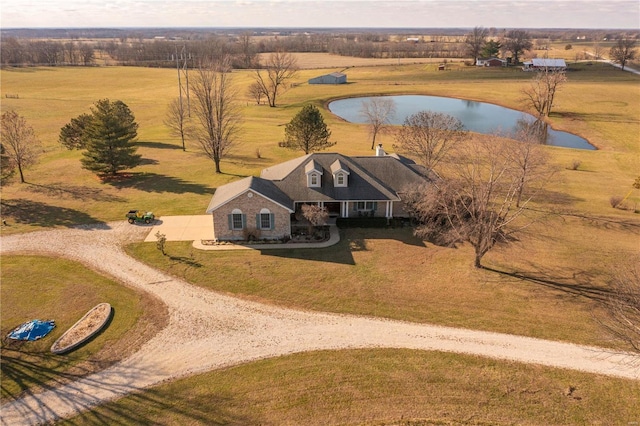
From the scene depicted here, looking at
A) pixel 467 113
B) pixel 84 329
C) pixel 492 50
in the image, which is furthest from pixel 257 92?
pixel 492 50

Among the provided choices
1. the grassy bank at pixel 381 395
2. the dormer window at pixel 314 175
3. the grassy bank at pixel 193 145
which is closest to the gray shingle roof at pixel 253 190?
the dormer window at pixel 314 175

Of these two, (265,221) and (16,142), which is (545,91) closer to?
(265,221)

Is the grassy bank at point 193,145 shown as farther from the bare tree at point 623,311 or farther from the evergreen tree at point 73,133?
the bare tree at point 623,311

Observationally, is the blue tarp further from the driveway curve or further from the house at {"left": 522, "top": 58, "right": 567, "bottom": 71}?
the house at {"left": 522, "top": 58, "right": 567, "bottom": 71}

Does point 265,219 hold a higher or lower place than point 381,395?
higher

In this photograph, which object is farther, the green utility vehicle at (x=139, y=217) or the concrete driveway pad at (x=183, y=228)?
the green utility vehicle at (x=139, y=217)

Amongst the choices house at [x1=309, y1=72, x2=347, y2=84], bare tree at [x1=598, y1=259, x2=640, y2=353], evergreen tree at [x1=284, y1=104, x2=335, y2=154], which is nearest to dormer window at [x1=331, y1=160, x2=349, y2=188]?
evergreen tree at [x1=284, y1=104, x2=335, y2=154]
